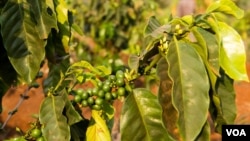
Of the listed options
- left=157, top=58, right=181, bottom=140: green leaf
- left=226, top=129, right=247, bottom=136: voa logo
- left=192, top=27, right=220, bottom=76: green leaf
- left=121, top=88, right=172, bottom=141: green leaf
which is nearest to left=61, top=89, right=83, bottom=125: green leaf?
left=121, top=88, right=172, bottom=141: green leaf

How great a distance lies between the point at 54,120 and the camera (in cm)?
134

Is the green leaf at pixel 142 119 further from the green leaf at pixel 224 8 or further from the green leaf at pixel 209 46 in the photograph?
the green leaf at pixel 224 8

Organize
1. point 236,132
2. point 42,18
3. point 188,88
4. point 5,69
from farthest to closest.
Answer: point 236,132 → point 5,69 → point 42,18 → point 188,88

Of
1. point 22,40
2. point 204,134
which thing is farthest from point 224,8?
point 22,40

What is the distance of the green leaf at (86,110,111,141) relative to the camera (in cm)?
139

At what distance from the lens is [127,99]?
1314 millimetres

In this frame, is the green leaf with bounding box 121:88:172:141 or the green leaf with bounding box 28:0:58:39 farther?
the green leaf with bounding box 28:0:58:39

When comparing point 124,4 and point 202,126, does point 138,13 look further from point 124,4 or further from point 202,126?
point 202,126

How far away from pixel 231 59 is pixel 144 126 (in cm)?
30

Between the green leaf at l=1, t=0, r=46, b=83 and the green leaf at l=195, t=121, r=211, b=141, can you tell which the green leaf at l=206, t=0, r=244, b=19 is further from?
the green leaf at l=1, t=0, r=46, b=83

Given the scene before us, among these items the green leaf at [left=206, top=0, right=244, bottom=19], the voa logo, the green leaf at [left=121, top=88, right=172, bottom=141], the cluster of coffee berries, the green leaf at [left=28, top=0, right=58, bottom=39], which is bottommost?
the voa logo

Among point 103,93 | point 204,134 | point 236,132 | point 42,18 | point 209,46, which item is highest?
point 42,18

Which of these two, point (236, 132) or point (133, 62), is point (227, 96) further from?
point (236, 132)

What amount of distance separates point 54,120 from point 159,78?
331 mm
